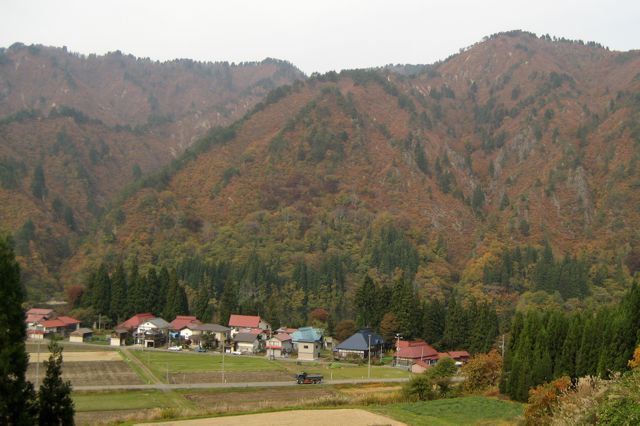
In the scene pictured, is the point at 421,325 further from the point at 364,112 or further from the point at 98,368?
the point at 364,112

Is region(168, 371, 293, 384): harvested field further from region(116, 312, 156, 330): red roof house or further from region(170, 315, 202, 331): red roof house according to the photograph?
region(116, 312, 156, 330): red roof house

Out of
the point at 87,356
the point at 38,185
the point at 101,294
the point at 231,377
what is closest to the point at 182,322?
the point at 101,294

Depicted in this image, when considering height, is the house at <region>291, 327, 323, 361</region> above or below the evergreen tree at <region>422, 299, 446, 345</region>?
below

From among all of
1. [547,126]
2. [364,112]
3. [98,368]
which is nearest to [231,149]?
[364,112]

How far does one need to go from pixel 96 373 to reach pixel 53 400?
2961 cm

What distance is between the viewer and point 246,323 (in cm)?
7056

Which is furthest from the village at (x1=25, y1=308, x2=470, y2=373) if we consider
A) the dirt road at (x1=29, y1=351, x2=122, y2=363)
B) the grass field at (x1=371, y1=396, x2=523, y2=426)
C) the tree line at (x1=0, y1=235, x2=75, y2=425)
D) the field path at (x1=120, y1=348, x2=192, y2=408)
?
the tree line at (x1=0, y1=235, x2=75, y2=425)

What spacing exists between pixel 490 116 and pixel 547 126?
25.8 metres

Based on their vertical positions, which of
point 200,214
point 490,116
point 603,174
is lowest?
point 200,214

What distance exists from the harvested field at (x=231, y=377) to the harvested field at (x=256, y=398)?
452 centimetres

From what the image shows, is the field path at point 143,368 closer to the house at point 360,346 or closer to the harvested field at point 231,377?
the harvested field at point 231,377

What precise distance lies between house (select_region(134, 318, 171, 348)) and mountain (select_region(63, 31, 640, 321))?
11.9m

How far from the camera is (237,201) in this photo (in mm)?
123312

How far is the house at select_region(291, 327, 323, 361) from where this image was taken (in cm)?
6197
